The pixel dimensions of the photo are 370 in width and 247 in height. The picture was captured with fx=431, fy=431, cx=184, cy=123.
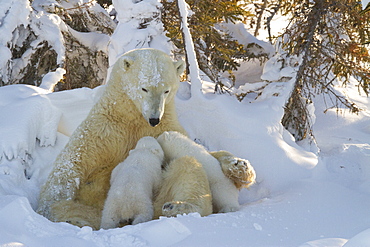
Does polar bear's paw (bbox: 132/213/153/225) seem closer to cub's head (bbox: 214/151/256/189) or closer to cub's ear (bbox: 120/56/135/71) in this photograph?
cub's head (bbox: 214/151/256/189)

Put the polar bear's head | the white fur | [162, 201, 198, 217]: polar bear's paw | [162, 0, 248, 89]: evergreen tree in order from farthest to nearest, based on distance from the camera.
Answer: [162, 0, 248, 89]: evergreen tree → the polar bear's head → the white fur → [162, 201, 198, 217]: polar bear's paw

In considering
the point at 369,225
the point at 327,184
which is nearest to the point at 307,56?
the point at 327,184

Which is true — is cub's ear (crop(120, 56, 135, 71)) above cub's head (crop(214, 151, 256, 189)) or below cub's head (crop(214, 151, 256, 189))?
above

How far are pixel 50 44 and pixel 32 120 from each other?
3.32 metres

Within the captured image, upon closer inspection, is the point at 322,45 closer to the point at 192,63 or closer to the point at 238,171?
the point at 192,63

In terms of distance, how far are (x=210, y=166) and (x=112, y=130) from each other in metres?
1.05

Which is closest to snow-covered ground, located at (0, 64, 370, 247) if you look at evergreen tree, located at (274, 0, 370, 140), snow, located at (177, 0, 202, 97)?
snow, located at (177, 0, 202, 97)

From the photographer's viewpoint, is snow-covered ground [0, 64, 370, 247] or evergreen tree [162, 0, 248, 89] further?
evergreen tree [162, 0, 248, 89]

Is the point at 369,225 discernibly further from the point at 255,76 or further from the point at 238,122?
the point at 255,76

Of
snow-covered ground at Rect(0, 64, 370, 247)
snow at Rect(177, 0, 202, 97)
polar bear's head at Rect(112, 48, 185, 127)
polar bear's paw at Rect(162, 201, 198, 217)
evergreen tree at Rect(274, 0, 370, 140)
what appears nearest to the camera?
snow-covered ground at Rect(0, 64, 370, 247)

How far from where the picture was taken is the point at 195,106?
17.7 ft

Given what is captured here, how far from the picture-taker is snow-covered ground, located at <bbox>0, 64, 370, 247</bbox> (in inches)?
96.0

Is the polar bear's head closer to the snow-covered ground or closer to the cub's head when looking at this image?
the cub's head

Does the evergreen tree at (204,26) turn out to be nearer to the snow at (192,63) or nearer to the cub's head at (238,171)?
the snow at (192,63)
